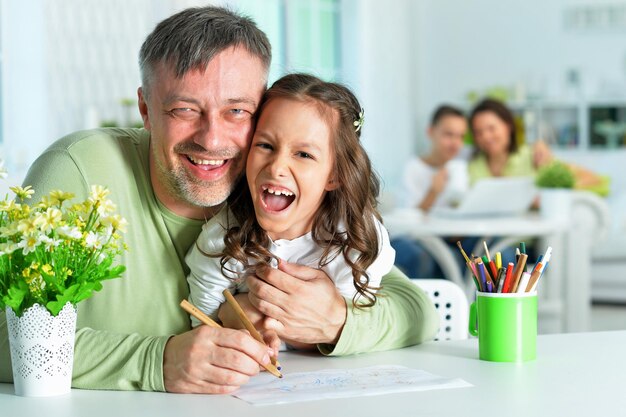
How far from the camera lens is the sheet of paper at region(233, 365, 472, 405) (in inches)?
47.1

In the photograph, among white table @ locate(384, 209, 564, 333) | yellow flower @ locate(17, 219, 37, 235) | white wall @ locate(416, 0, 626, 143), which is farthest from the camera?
white wall @ locate(416, 0, 626, 143)

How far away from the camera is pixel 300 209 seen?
1.50 m

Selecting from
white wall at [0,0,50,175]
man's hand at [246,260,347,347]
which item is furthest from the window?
man's hand at [246,260,347,347]

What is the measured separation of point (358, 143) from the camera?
159cm

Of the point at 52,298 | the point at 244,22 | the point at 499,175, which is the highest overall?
the point at 244,22

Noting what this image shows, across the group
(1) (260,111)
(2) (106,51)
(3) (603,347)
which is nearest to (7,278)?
(1) (260,111)

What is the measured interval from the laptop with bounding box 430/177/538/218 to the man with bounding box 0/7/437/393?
257cm

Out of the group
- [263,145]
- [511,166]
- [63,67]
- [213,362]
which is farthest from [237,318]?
[511,166]

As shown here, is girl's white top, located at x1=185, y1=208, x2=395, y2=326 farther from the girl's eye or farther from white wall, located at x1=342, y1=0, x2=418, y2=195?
white wall, located at x1=342, y1=0, x2=418, y2=195

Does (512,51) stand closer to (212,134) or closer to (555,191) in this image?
(555,191)

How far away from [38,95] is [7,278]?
317 cm

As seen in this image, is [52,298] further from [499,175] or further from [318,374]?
[499,175]

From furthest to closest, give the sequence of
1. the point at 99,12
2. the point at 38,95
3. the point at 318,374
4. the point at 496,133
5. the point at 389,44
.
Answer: the point at 389,44, the point at 496,133, the point at 99,12, the point at 38,95, the point at 318,374

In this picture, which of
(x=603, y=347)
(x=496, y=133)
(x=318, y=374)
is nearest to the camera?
(x=318, y=374)
